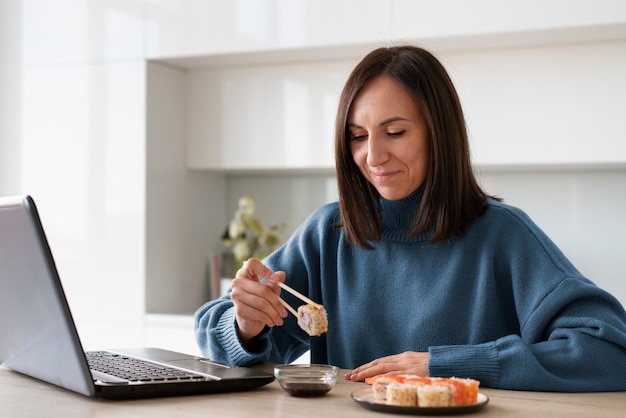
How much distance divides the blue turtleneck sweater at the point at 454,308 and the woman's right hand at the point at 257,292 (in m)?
0.10

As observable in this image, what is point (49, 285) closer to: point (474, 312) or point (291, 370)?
point (291, 370)

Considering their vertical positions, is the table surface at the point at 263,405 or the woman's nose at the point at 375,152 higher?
the woman's nose at the point at 375,152

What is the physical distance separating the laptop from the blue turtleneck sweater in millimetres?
304

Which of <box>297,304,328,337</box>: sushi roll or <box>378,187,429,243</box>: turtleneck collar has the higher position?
<box>378,187,429,243</box>: turtleneck collar

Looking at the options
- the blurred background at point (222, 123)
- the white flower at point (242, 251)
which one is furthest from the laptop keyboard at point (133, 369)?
the white flower at point (242, 251)

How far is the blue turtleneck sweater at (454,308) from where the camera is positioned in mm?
1428

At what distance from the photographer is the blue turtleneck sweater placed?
1428 millimetres

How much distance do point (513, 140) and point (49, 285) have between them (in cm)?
219

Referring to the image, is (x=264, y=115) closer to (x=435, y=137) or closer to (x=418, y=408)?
(x=435, y=137)

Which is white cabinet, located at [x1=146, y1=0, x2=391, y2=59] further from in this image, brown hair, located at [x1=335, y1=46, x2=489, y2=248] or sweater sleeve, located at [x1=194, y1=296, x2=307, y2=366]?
sweater sleeve, located at [x1=194, y1=296, x2=307, y2=366]

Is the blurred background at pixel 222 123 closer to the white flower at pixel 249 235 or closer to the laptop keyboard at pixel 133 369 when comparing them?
the white flower at pixel 249 235

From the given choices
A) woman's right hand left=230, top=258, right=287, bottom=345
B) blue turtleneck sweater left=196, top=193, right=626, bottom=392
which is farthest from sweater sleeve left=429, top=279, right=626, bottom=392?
woman's right hand left=230, top=258, right=287, bottom=345

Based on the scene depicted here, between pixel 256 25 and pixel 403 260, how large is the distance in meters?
1.66

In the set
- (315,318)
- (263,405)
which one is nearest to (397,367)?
(315,318)
